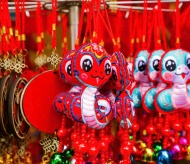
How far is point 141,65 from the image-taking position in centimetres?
78

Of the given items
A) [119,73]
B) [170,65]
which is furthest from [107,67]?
[170,65]

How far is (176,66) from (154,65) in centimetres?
6

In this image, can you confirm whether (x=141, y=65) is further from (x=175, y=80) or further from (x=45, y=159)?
(x=45, y=159)

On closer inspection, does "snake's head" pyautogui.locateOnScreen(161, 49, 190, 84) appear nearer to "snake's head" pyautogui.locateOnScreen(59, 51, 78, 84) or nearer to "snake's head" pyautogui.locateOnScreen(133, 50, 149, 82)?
"snake's head" pyautogui.locateOnScreen(133, 50, 149, 82)

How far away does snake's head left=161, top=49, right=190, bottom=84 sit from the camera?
27.3 inches

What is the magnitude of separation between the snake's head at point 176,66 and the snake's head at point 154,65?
0.13 feet

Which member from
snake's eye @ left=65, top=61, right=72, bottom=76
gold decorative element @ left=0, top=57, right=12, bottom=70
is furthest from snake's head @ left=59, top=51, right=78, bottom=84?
gold decorative element @ left=0, top=57, right=12, bottom=70

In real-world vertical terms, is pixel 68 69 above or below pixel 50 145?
above

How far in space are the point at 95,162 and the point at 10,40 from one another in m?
0.32

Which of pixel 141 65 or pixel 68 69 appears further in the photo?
pixel 141 65

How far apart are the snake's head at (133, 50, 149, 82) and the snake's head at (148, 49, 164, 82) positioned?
26mm

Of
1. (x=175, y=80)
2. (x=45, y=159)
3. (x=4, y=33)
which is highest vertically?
(x=4, y=33)

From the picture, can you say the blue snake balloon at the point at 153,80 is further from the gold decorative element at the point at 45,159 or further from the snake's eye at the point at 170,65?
the gold decorative element at the point at 45,159

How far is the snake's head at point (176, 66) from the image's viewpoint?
2.27 feet
